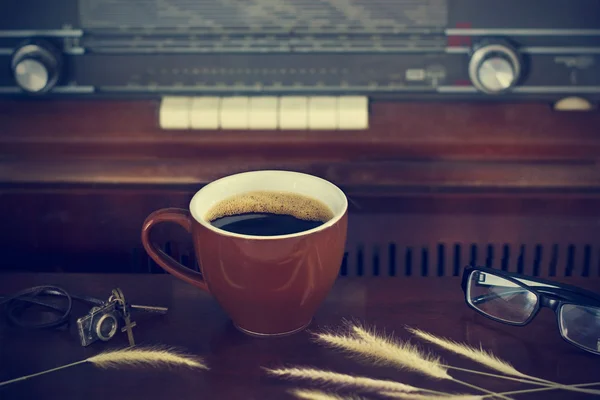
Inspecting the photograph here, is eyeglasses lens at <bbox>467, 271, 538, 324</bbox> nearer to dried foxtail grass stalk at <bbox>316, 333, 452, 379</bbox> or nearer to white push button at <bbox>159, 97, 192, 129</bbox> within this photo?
dried foxtail grass stalk at <bbox>316, 333, 452, 379</bbox>

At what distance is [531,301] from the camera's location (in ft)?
1.83

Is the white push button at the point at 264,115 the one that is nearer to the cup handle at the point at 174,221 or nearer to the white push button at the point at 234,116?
the white push button at the point at 234,116

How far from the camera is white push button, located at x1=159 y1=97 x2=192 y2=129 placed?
2.34ft

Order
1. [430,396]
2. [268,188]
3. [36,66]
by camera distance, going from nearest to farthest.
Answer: [430,396] → [268,188] → [36,66]

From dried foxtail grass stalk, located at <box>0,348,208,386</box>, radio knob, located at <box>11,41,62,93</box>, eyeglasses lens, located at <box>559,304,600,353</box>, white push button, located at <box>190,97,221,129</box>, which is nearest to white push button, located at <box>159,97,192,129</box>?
white push button, located at <box>190,97,221,129</box>

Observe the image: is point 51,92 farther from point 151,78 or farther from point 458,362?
point 458,362

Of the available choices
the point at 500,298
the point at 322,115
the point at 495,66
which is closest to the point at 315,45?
the point at 322,115

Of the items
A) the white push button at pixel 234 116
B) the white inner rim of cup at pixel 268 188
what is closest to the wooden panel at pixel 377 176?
the white push button at pixel 234 116

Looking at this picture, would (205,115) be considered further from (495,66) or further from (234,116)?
(495,66)

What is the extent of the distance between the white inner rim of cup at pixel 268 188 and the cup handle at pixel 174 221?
2cm

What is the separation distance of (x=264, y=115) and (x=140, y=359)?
282 mm

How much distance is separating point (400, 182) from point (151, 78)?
0.89 ft

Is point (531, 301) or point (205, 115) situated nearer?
point (531, 301)

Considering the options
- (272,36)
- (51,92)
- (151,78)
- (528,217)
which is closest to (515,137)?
(528,217)
